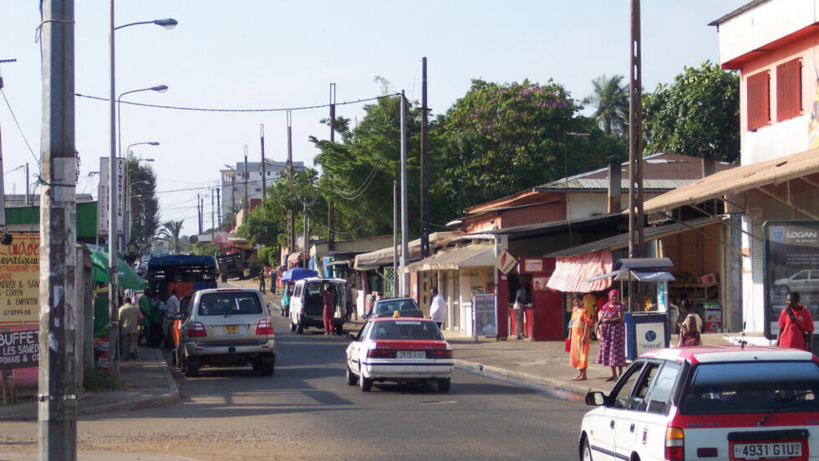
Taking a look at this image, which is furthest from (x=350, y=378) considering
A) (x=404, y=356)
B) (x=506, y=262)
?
(x=506, y=262)

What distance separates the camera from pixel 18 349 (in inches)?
604

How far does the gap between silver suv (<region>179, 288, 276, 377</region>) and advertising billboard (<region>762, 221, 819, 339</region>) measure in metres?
10.1

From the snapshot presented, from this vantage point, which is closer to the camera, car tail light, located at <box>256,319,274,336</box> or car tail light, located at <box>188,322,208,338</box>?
car tail light, located at <box>188,322,208,338</box>

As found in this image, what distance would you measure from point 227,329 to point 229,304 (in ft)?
2.03

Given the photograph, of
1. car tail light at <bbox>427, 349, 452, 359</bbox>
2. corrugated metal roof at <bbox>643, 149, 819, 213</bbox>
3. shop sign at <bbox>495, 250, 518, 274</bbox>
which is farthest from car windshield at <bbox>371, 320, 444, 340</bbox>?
shop sign at <bbox>495, 250, 518, 274</bbox>

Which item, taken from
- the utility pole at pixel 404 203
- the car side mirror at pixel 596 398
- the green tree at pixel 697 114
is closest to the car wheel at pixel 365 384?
the car side mirror at pixel 596 398

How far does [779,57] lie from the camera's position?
71.6 ft

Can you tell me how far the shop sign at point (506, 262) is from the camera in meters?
30.6

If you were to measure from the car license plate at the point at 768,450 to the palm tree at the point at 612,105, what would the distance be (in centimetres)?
6377

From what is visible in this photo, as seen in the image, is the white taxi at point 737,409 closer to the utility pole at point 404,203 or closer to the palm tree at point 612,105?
the utility pole at point 404,203

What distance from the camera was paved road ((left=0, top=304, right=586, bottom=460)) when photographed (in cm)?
1141

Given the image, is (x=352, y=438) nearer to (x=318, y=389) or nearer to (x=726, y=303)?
(x=318, y=389)

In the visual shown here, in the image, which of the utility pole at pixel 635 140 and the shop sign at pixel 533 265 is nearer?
the utility pole at pixel 635 140

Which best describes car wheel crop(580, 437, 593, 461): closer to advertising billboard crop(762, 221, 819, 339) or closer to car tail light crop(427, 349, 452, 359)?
advertising billboard crop(762, 221, 819, 339)
